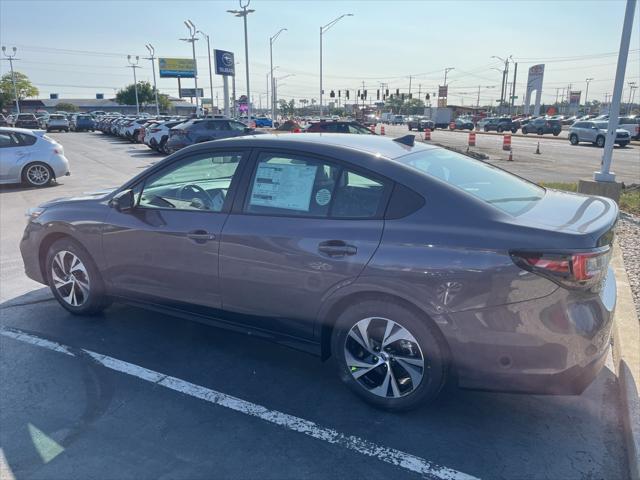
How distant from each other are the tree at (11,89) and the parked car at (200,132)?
9376 cm

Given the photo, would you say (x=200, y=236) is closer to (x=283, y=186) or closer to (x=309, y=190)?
(x=283, y=186)

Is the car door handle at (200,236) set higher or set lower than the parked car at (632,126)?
higher

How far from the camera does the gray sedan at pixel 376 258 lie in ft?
8.91

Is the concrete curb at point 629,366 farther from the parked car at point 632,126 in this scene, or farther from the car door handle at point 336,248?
the parked car at point 632,126

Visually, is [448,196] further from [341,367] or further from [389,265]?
[341,367]

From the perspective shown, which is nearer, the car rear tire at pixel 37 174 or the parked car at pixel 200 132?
the car rear tire at pixel 37 174

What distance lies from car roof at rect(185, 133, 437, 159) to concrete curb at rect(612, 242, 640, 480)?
2.11 m

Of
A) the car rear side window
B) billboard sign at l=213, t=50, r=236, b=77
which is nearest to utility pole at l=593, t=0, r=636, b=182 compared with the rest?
the car rear side window

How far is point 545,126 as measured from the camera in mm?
46312

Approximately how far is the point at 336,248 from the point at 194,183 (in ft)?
5.51

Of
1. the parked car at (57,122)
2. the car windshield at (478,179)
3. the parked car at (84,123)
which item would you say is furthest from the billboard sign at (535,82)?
the car windshield at (478,179)

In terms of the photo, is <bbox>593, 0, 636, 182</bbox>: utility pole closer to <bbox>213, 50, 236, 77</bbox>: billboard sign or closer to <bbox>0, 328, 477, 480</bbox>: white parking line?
<bbox>0, 328, 477, 480</bbox>: white parking line

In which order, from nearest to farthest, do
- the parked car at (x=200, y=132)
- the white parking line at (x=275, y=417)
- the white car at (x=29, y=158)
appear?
1. the white parking line at (x=275, y=417)
2. the white car at (x=29, y=158)
3. the parked car at (x=200, y=132)

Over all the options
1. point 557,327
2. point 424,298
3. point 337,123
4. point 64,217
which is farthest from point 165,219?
point 337,123
